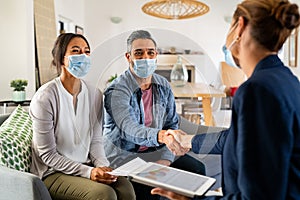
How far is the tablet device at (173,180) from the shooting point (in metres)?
0.87

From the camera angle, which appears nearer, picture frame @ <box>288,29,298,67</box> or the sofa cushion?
the sofa cushion

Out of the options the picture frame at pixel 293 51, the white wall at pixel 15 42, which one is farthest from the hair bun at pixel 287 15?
the picture frame at pixel 293 51

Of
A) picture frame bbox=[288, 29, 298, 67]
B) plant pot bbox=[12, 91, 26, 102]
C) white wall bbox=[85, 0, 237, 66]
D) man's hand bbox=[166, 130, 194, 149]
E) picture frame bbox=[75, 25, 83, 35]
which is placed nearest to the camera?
man's hand bbox=[166, 130, 194, 149]

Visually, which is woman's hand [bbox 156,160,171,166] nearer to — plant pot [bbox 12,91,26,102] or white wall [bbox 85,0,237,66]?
plant pot [bbox 12,91,26,102]

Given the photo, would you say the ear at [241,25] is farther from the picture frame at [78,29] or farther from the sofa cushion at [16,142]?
the picture frame at [78,29]

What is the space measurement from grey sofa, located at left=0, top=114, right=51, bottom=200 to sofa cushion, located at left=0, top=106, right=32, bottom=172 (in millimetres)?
82

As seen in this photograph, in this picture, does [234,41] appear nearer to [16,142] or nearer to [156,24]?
[16,142]

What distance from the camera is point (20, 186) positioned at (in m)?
1.25

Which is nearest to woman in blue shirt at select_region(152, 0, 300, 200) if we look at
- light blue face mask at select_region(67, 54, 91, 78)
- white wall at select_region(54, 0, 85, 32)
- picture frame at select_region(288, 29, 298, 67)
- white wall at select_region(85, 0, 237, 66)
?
light blue face mask at select_region(67, 54, 91, 78)

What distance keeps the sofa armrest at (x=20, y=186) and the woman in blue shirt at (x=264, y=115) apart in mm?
708

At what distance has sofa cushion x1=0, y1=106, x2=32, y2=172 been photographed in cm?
139

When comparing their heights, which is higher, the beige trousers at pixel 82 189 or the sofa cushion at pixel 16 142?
the sofa cushion at pixel 16 142

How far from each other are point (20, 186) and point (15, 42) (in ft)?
7.71

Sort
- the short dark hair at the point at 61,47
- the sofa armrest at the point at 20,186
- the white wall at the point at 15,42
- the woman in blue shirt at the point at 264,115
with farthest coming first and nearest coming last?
the white wall at the point at 15,42 → the short dark hair at the point at 61,47 → the sofa armrest at the point at 20,186 → the woman in blue shirt at the point at 264,115
